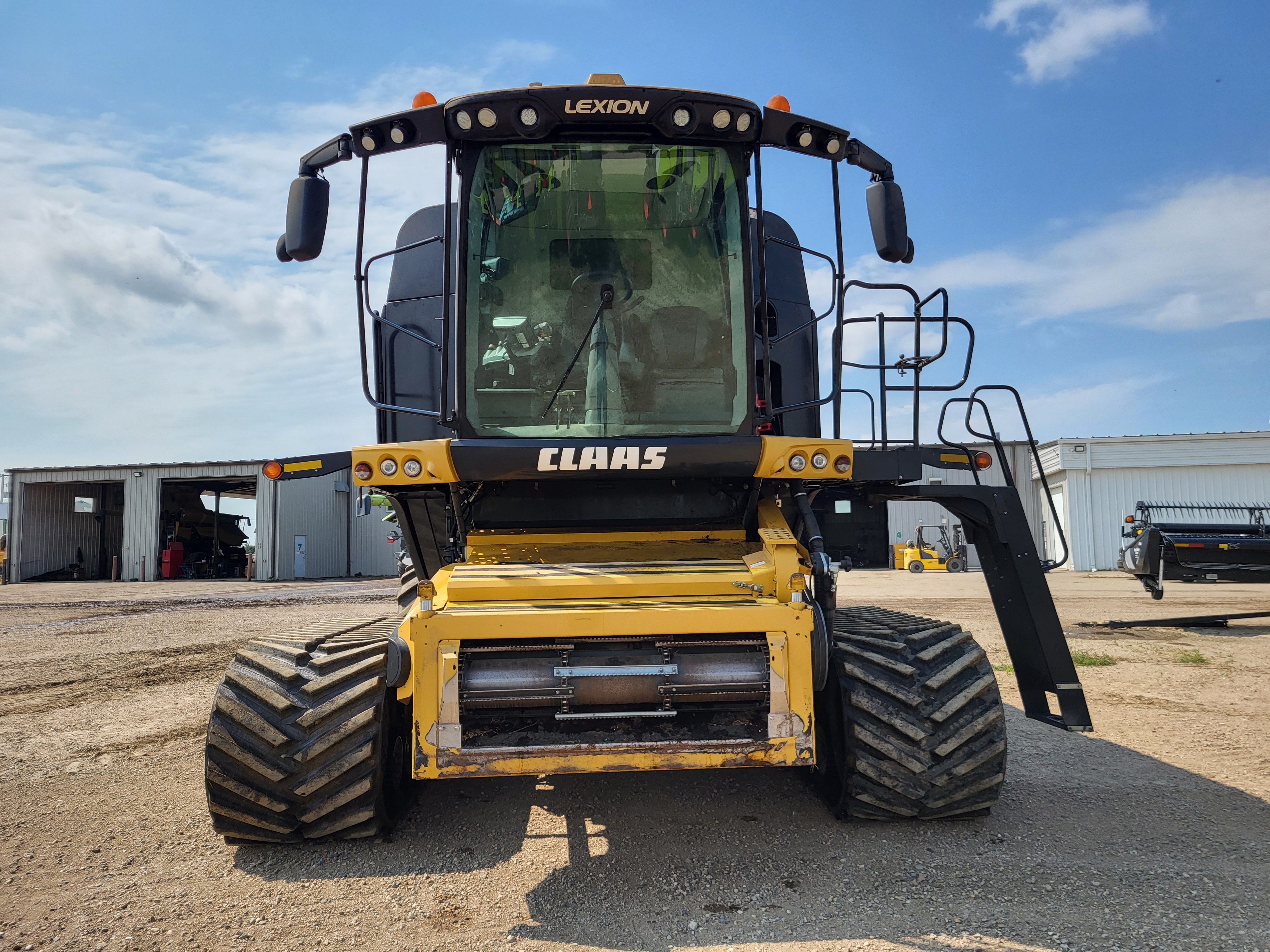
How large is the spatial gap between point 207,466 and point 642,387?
31.1 m

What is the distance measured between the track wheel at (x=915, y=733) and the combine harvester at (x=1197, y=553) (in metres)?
9.36

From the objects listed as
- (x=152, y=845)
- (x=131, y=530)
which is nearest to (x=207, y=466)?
(x=131, y=530)

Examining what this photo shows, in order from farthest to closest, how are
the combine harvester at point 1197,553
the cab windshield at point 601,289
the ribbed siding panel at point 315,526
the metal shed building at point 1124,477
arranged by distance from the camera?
the ribbed siding panel at point 315,526, the metal shed building at point 1124,477, the combine harvester at point 1197,553, the cab windshield at point 601,289

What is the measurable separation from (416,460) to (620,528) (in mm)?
1094

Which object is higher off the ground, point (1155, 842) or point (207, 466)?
point (207, 466)

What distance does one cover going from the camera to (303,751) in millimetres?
3373

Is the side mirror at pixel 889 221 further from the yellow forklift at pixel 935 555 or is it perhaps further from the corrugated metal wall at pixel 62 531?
the corrugated metal wall at pixel 62 531

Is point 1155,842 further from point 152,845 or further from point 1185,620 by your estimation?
point 1185,620

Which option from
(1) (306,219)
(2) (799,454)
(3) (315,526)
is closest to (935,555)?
(3) (315,526)

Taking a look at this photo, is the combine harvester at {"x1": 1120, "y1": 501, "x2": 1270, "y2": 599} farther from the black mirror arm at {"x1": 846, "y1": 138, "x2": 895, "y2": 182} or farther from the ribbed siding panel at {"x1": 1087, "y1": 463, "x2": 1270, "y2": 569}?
the ribbed siding panel at {"x1": 1087, "y1": 463, "x2": 1270, "y2": 569}

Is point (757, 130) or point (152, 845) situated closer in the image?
point (152, 845)

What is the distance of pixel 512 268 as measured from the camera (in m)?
4.18

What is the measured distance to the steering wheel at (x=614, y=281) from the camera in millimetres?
4176

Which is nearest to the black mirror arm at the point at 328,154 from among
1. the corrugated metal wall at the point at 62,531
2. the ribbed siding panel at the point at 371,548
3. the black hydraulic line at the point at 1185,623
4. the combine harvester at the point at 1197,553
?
the black hydraulic line at the point at 1185,623
